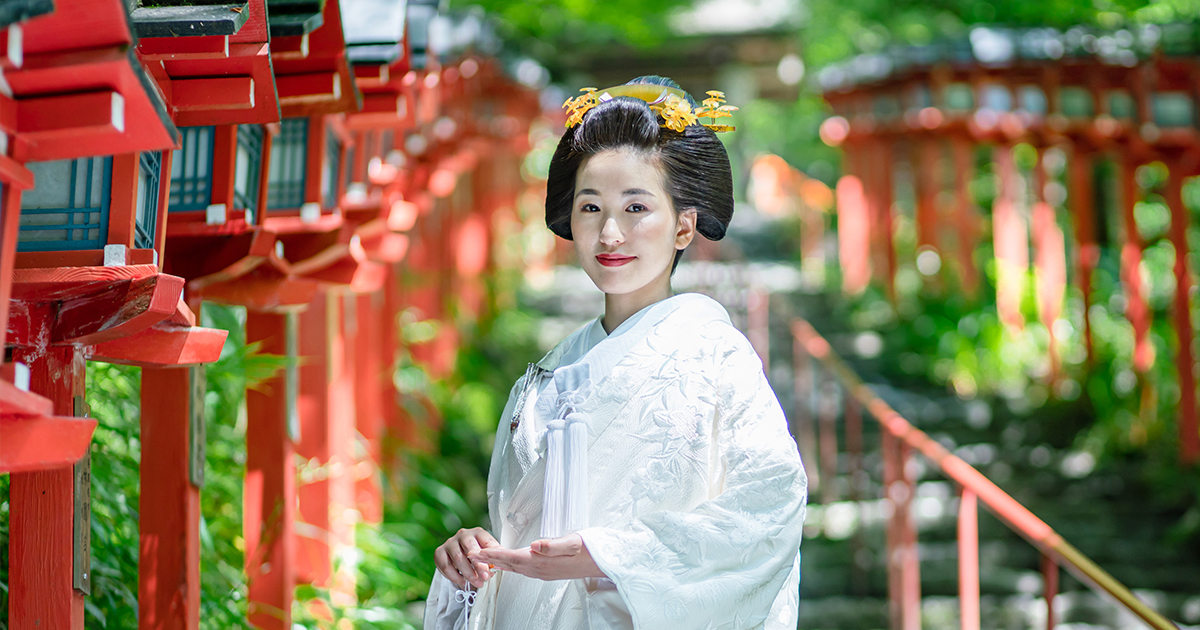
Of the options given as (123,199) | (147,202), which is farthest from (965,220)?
(123,199)

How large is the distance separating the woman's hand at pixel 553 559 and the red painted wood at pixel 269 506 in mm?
1628

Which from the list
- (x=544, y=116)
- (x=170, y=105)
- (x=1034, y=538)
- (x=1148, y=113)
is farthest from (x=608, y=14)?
(x=170, y=105)

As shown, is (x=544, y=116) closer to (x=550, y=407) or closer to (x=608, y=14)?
(x=608, y=14)

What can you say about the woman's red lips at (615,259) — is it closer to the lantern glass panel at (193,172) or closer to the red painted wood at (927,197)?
the lantern glass panel at (193,172)

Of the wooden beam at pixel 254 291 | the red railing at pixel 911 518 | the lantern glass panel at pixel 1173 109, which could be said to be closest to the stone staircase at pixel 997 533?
the red railing at pixel 911 518

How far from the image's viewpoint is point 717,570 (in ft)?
5.38

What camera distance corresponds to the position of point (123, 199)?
5.37 feet

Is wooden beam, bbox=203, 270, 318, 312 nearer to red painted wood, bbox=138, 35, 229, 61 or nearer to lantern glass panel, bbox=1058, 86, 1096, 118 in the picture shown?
red painted wood, bbox=138, 35, 229, 61

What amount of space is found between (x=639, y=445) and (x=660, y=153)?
506 mm

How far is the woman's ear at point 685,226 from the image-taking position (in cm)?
191

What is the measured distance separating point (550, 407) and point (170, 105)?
2.75ft

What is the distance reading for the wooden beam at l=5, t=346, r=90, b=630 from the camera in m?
1.73

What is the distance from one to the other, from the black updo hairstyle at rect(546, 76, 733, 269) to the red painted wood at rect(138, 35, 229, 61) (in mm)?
592

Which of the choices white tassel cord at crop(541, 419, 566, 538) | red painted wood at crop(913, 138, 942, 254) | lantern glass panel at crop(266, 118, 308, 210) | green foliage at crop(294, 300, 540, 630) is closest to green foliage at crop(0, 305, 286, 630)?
green foliage at crop(294, 300, 540, 630)
